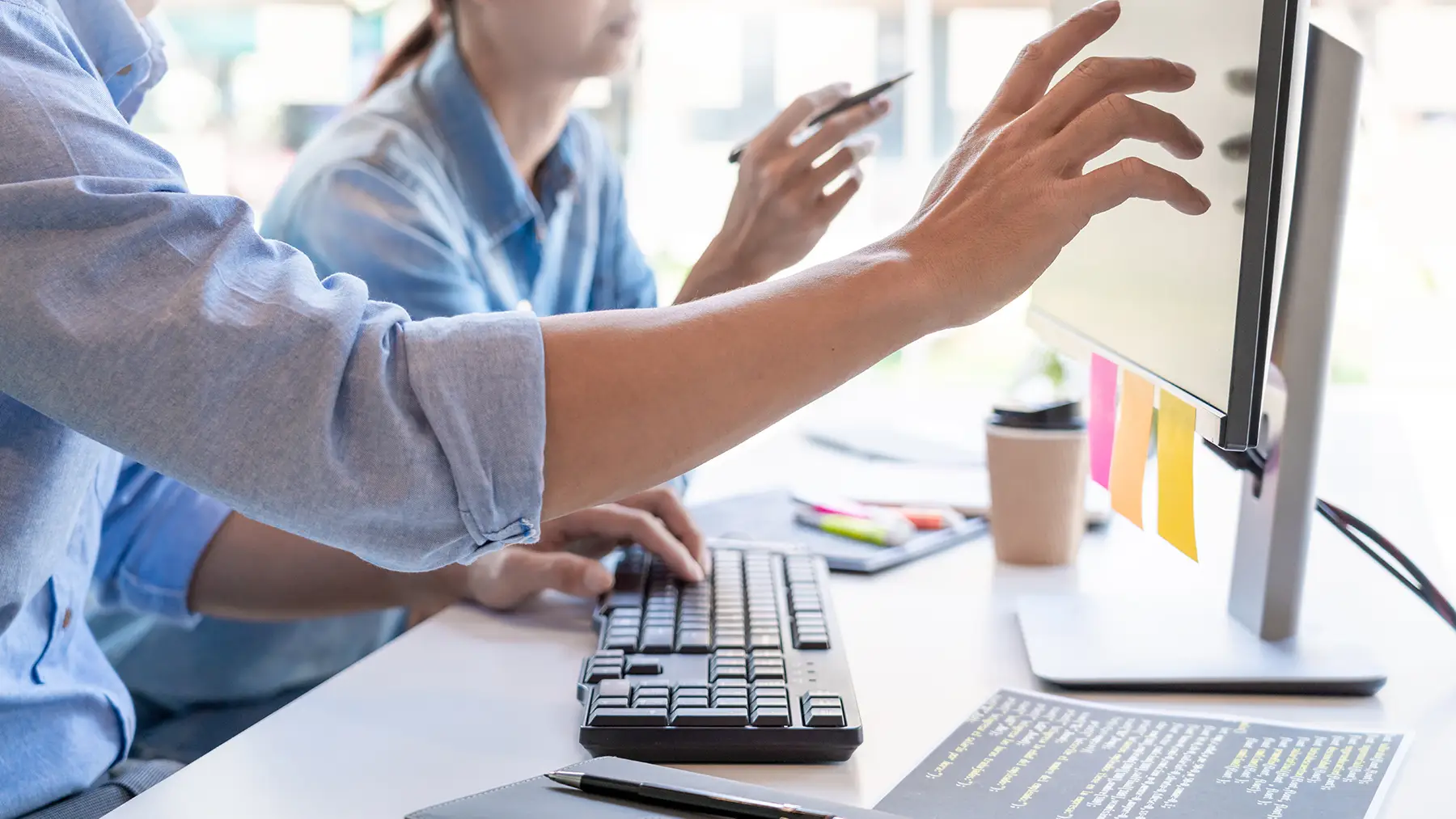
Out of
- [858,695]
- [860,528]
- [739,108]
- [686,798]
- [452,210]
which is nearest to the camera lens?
[686,798]

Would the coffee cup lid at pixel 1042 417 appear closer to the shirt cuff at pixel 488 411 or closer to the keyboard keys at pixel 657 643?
the keyboard keys at pixel 657 643

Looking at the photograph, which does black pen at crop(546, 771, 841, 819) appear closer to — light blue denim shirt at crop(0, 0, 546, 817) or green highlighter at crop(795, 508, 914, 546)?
light blue denim shirt at crop(0, 0, 546, 817)

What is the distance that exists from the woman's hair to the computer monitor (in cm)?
94

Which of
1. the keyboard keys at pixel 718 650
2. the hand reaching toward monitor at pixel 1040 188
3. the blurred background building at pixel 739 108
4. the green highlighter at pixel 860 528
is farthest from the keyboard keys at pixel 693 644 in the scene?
the blurred background building at pixel 739 108

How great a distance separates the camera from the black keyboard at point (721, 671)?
61cm

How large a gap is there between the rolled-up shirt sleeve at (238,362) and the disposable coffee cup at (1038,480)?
521mm

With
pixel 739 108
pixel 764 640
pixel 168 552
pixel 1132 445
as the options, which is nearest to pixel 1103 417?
pixel 1132 445

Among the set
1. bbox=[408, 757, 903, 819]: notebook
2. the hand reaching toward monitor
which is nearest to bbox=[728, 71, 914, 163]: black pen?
the hand reaching toward monitor

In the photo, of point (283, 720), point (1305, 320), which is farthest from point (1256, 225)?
point (283, 720)

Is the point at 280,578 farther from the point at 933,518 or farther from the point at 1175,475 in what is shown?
the point at 1175,475

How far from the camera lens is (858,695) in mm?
716

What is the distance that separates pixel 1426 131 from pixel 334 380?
3443 mm

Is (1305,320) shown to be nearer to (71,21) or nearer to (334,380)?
(334,380)

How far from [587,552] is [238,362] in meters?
0.48
